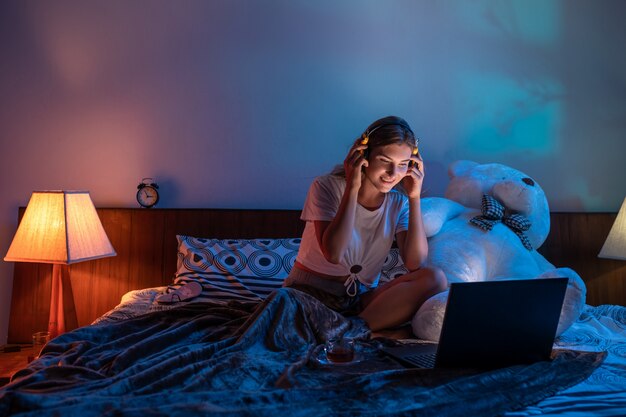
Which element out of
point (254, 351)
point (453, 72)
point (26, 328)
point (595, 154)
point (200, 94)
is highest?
point (453, 72)

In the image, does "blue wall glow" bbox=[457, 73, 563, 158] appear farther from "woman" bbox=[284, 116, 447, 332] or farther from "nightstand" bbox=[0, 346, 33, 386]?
"nightstand" bbox=[0, 346, 33, 386]

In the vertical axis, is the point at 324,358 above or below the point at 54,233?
below

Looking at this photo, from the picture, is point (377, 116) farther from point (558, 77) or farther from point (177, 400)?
point (177, 400)

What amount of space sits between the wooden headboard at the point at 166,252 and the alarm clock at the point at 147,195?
0.06 meters

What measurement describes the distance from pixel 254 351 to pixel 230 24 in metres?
2.00

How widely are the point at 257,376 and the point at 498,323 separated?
52cm

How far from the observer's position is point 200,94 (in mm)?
2680

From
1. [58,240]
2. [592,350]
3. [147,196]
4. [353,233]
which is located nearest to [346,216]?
[353,233]

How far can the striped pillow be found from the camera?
216 cm

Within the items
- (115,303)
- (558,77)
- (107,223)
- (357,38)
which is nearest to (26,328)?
(115,303)

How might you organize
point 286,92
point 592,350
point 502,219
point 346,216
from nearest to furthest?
point 592,350 < point 346,216 < point 502,219 < point 286,92

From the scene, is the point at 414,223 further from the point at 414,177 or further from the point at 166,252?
the point at 166,252

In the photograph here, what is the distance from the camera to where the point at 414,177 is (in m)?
1.65

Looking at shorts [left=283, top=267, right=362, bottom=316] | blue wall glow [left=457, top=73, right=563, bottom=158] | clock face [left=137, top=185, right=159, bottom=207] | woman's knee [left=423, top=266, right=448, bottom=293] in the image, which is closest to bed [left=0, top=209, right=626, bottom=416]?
shorts [left=283, top=267, right=362, bottom=316]
